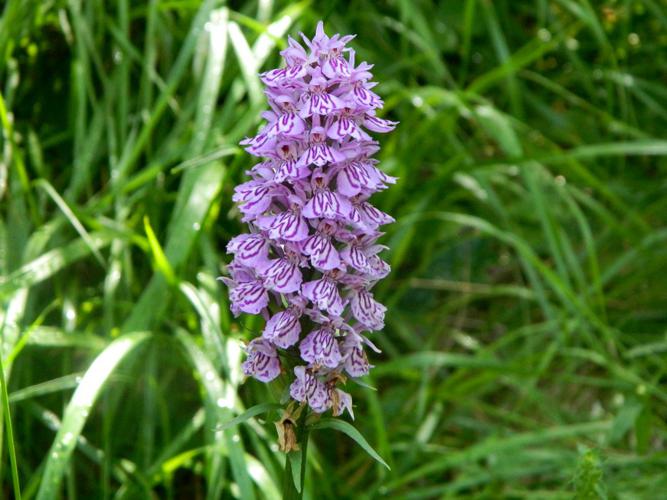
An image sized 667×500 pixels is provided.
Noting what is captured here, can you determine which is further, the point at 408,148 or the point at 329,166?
the point at 408,148

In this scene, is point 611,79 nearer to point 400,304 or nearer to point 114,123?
point 400,304

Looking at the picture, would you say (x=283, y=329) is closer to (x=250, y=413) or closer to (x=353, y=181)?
(x=250, y=413)

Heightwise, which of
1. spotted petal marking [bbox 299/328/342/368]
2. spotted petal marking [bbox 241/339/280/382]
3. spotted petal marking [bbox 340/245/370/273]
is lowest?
spotted petal marking [bbox 299/328/342/368]

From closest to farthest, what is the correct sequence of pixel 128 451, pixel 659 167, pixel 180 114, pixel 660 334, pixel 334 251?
pixel 334 251
pixel 128 451
pixel 180 114
pixel 660 334
pixel 659 167

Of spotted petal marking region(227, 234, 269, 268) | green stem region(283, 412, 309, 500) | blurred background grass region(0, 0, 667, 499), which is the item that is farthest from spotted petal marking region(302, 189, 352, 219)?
blurred background grass region(0, 0, 667, 499)

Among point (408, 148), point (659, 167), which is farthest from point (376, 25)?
point (659, 167)

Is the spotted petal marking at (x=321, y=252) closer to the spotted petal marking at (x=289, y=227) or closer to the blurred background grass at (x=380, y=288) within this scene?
the spotted petal marking at (x=289, y=227)

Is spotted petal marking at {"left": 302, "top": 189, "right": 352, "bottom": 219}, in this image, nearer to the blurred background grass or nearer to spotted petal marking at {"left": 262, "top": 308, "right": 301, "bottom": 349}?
spotted petal marking at {"left": 262, "top": 308, "right": 301, "bottom": 349}
